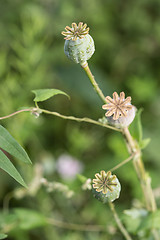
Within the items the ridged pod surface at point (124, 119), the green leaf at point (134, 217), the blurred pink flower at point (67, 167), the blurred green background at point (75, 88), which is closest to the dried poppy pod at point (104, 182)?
the ridged pod surface at point (124, 119)

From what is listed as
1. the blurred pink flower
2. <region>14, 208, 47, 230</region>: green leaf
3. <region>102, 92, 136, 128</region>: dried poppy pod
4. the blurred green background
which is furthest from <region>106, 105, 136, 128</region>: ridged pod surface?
the blurred pink flower

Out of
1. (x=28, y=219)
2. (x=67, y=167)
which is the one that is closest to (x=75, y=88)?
(x=67, y=167)

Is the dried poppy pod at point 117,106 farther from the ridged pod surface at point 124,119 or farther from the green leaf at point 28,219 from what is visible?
the green leaf at point 28,219

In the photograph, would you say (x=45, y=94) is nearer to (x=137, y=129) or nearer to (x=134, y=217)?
(x=137, y=129)

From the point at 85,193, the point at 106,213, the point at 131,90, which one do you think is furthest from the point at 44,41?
the point at 106,213

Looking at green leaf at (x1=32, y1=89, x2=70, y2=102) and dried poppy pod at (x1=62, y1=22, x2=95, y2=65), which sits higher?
dried poppy pod at (x1=62, y1=22, x2=95, y2=65)

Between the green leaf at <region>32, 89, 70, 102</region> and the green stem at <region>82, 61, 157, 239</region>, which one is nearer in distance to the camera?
the green leaf at <region>32, 89, 70, 102</region>

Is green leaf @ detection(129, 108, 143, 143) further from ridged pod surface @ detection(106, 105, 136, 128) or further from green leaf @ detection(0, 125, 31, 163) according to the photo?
green leaf @ detection(0, 125, 31, 163)
